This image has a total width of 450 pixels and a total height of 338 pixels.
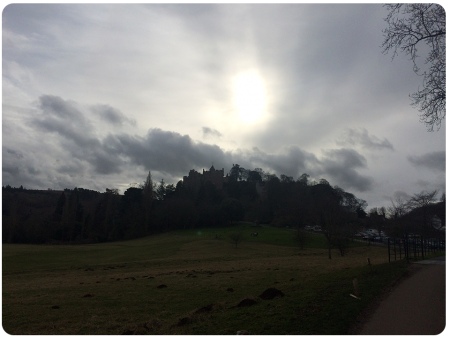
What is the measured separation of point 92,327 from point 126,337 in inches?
126

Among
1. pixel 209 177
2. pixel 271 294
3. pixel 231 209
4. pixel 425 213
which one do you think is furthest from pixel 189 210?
pixel 271 294

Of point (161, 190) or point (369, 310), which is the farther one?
point (161, 190)

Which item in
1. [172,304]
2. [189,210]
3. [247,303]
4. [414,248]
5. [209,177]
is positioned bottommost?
[172,304]

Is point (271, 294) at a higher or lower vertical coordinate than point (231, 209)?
lower

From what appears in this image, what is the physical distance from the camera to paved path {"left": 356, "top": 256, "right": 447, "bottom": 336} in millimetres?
7664

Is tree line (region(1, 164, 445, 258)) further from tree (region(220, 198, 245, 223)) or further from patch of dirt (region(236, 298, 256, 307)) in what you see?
patch of dirt (region(236, 298, 256, 307))

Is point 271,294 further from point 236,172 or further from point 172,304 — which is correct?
point 236,172

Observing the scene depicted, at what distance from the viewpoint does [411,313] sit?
9.18 m

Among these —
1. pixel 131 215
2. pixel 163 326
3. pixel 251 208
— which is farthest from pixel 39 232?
pixel 251 208

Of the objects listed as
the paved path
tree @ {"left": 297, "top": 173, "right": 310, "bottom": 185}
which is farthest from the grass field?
tree @ {"left": 297, "top": 173, "right": 310, "bottom": 185}

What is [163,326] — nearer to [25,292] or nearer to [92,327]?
[92,327]

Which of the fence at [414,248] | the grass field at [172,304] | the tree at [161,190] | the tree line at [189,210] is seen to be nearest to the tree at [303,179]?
the tree line at [189,210]

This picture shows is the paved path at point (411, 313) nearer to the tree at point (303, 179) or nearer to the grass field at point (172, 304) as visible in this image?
the grass field at point (172, 304)

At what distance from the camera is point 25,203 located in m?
7.61
